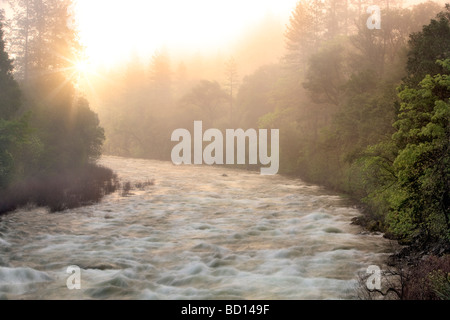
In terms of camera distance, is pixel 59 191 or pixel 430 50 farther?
pixel 59 191

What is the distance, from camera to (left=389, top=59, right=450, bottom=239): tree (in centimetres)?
1117

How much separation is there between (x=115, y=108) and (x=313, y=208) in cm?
7800

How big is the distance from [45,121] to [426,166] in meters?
29.9

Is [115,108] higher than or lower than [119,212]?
higher

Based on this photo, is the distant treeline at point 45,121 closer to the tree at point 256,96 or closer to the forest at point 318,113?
the forest at point 318,113

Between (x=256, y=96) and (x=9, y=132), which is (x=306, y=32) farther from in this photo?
(x=9, y=132)

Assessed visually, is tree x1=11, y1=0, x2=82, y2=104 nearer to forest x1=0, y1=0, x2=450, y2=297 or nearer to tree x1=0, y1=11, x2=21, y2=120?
forest x1=0, y1=0, x2=450, y2=297

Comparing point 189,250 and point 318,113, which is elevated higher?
point 318,113

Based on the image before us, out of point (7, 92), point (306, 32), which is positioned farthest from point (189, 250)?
point (306, 32)

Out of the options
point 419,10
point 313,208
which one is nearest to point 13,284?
point 313,208

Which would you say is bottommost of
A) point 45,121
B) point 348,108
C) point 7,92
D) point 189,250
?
point 189,250

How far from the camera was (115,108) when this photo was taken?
3701 inches

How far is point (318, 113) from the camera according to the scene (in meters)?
45.4
